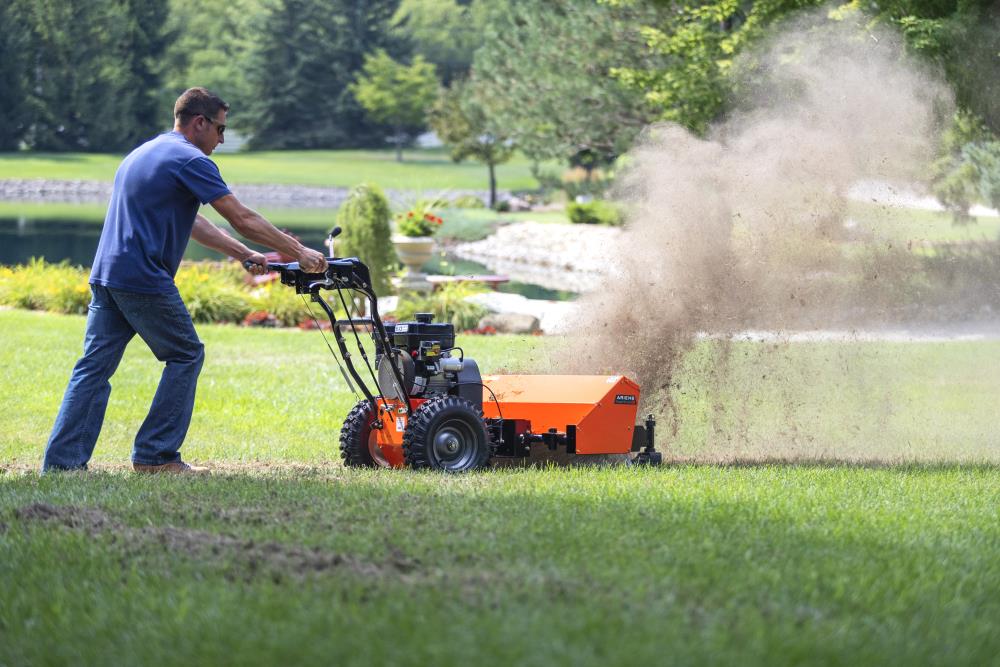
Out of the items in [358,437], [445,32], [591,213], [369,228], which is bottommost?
[358,437]

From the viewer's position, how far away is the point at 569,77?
1147 inches

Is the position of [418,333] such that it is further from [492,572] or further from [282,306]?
[282,306]

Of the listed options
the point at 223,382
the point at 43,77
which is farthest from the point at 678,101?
the point at 43,77

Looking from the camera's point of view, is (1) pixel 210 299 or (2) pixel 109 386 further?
(1) pixel 210 299

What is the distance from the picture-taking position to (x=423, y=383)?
641 cm

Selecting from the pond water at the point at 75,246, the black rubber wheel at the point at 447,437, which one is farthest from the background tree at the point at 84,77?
the black rubber wheel at the point at 447,437

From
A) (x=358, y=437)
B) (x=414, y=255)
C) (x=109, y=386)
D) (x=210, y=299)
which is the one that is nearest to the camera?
(x=109, y=386)

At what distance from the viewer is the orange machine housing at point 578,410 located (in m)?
6.61

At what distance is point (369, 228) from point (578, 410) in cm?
1032

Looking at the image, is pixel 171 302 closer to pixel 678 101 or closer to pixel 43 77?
pixel 678 101

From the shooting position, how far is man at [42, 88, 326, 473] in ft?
19.7

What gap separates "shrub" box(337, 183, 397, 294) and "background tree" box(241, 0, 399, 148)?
68338mm

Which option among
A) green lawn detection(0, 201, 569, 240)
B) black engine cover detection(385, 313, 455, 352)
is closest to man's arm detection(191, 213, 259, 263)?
black engine cover detection(385, 313, 455, 352)

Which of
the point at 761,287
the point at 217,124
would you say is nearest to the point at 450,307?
the point at 761,287
